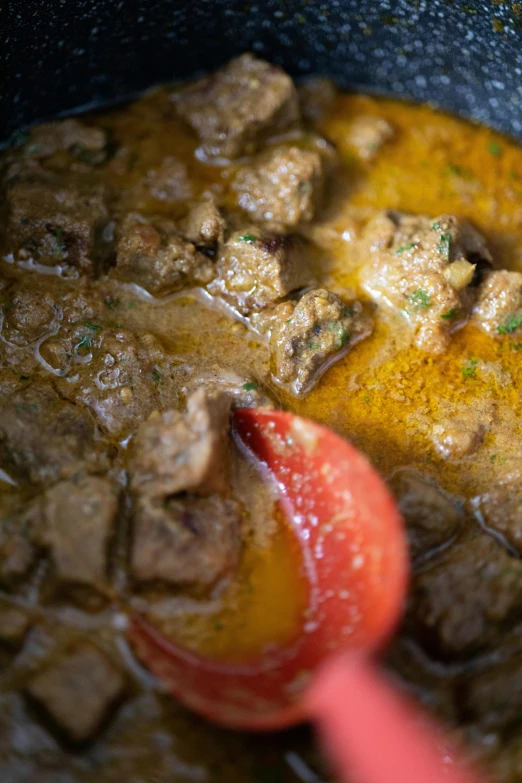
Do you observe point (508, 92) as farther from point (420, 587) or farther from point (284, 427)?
point (420, 587)

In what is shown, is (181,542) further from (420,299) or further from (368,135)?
(368,135)

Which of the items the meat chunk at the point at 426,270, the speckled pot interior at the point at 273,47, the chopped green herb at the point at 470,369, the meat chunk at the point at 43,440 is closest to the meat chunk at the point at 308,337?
the meat chunk at the point at 426,270

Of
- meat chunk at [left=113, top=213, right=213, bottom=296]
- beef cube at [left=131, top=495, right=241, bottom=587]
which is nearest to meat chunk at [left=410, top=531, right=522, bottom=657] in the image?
beef cube at [left=131, top=495, right=241, bottom=587]

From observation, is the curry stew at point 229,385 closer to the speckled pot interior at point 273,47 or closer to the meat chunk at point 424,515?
the meat chunk at point 424,515

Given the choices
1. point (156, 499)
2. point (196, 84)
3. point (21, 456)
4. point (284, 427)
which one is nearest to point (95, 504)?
point (156, 499)

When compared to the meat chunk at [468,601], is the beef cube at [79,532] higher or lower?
lower

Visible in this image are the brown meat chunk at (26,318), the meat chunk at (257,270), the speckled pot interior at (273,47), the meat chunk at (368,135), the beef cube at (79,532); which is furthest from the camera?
the meat chunk at (368,135)
